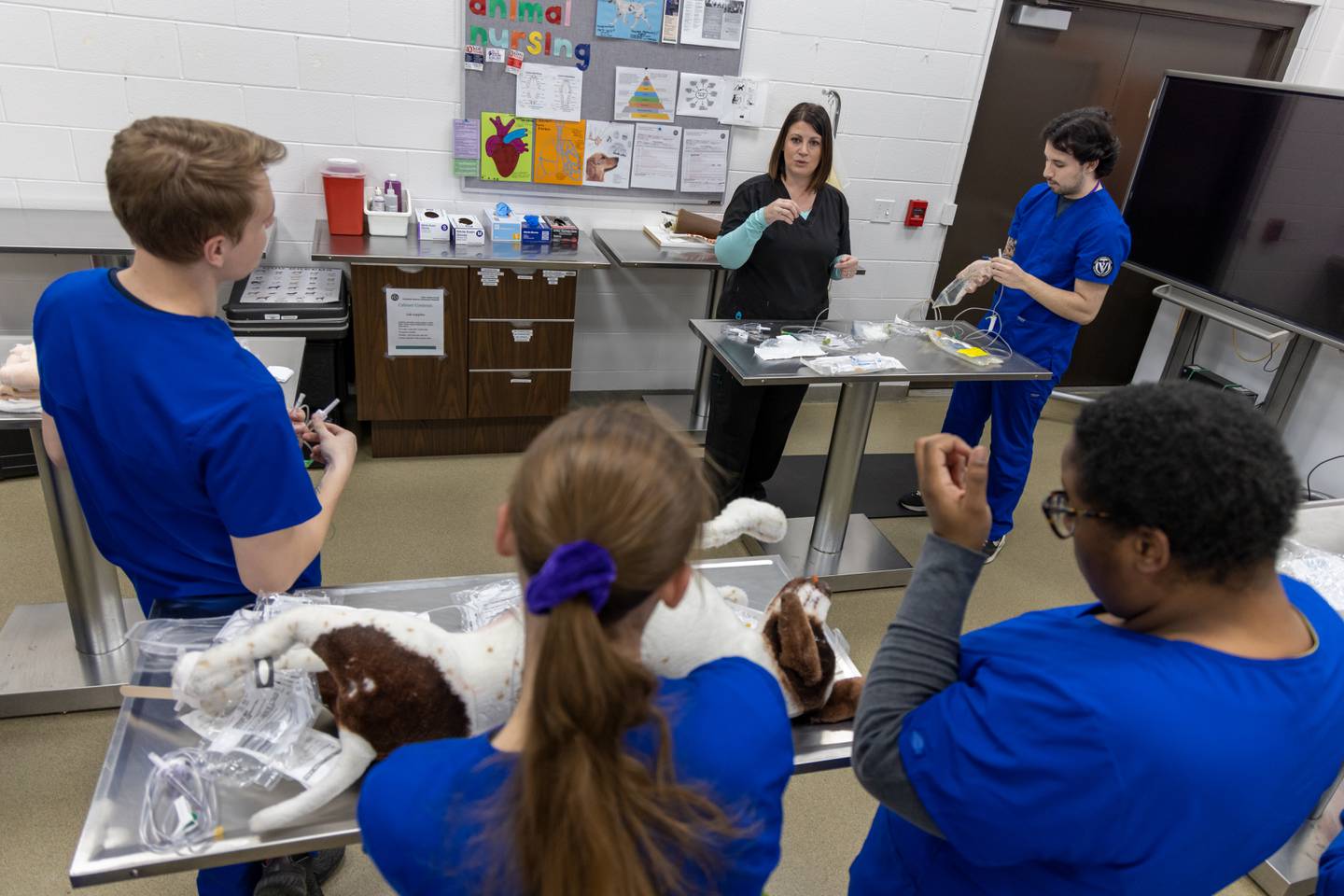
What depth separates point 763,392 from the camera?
3.05 meters

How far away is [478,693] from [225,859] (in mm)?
348

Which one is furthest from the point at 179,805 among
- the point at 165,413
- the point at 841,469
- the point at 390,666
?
the point at 841,469

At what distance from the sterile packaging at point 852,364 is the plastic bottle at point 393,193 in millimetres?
1718

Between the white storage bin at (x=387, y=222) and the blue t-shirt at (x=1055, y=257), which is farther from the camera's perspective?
the white storage bin at (x=387, y=222)

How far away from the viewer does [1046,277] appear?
9.43 feet

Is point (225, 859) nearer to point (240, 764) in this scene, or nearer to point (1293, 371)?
point (240, 764)

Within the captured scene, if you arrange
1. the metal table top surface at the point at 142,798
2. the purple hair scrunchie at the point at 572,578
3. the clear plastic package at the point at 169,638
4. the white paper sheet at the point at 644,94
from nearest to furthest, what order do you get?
the purple hair scrunchie at the point at 572,578 → the metal table top surface at the point at 142,798 → the clear plastic package at the point at 169,638 → the white paper sheet at the point at 644,94

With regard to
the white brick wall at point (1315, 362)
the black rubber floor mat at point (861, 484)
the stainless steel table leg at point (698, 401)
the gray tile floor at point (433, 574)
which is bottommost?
the gray tile floor at point (433, 574)

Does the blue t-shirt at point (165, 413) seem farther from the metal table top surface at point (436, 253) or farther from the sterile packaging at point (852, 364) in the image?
A: the metal table top surface at point (436, 253)

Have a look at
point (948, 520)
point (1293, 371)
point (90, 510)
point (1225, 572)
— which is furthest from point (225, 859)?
point (1293, 371)

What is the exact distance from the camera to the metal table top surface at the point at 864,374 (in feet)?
8.00

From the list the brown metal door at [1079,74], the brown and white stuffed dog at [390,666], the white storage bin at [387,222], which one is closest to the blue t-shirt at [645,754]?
the brown and white stuffed dog at [390,666]

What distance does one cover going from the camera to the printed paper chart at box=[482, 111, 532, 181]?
3361 millimetres

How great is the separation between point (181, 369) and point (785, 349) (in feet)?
5.60
